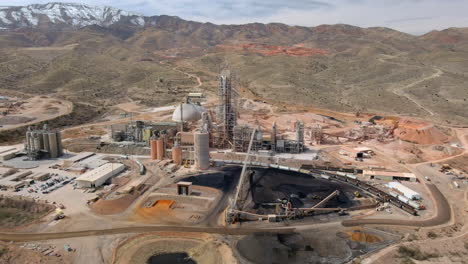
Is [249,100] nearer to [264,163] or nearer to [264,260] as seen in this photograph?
[264,163]

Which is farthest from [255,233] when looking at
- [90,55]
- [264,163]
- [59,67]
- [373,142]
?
[90,55]

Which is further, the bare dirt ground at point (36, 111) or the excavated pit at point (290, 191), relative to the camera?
the bare dirt ground at point (36, 111)

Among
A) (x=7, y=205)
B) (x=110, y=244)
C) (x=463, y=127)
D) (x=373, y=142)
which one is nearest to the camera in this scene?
(x=110, y=244)

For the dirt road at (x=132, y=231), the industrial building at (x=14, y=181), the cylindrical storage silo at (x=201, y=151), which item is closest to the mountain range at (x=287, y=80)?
the cylindrical storage silo at (x=201, y=151)

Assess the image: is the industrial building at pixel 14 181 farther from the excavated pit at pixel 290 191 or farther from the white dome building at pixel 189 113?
the excavated pit at pixel 290 191

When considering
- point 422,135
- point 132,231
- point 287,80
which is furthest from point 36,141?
point 287,80
